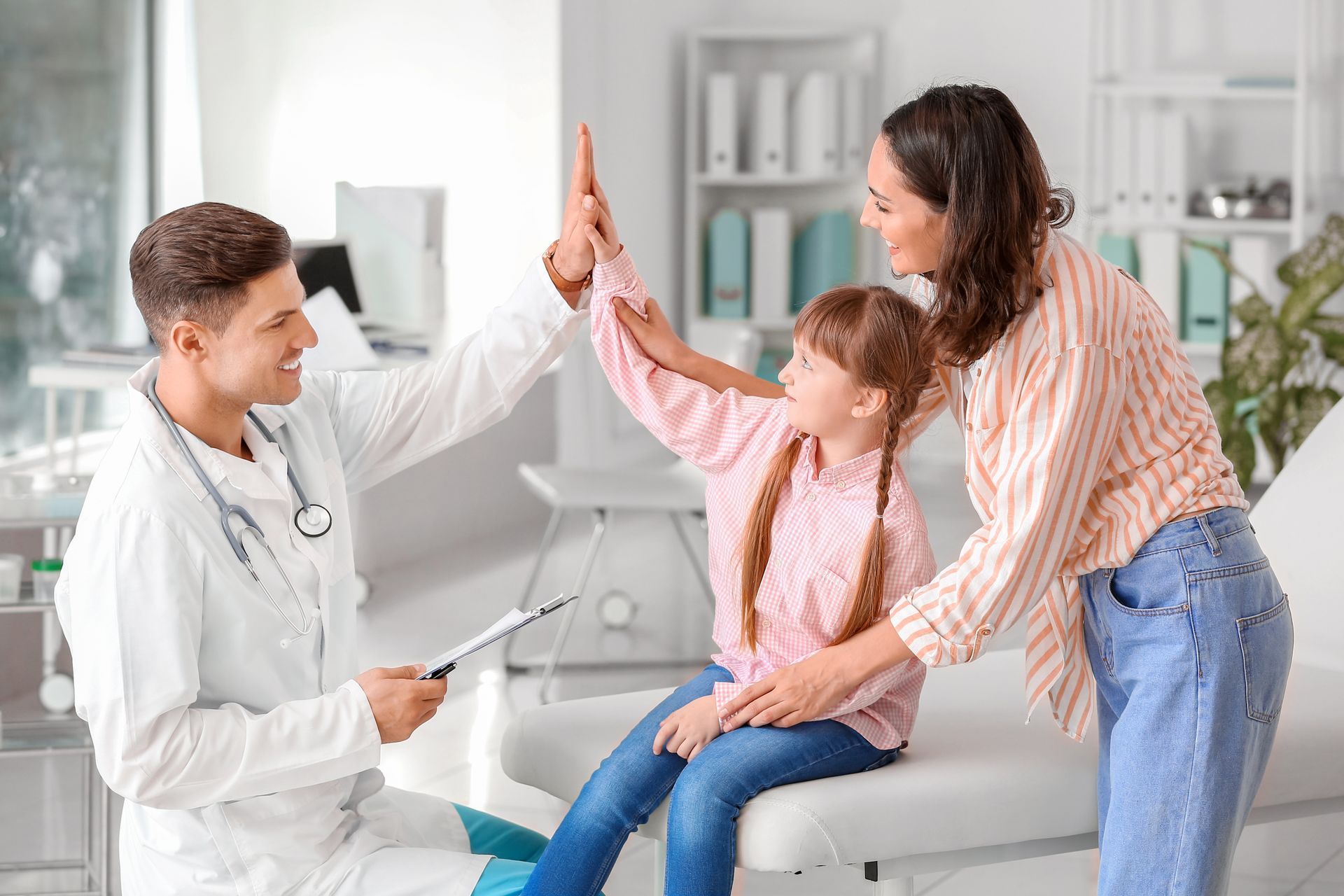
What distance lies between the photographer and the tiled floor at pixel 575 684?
2.31 m

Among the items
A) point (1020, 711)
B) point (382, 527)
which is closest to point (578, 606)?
point (382, 527)

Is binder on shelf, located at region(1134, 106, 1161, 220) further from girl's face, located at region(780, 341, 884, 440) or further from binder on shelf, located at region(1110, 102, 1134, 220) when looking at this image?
girl's face, located at region(780, 341, 884, 440)

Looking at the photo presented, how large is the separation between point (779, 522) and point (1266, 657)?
1.69 ft

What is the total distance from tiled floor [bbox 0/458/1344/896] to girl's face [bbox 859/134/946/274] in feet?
4.17

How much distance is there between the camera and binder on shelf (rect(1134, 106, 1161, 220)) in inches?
194

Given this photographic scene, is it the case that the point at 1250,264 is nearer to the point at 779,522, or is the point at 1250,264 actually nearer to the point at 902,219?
the point at 779,522

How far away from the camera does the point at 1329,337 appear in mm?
3701

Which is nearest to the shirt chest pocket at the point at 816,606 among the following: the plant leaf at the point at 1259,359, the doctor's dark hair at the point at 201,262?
the doctor's dark hair at the point at 201,262

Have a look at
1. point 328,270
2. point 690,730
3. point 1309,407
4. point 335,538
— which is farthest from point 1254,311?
point 335,538

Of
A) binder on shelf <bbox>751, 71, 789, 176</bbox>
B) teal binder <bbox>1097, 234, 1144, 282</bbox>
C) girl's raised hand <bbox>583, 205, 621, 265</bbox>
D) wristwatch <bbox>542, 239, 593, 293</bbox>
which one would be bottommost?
wristwatch <bbox>542, 239, 593, 293</bbox>

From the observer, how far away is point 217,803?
1.32 metres

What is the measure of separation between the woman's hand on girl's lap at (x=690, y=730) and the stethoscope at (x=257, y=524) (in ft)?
1.28

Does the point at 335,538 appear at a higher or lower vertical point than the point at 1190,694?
higher

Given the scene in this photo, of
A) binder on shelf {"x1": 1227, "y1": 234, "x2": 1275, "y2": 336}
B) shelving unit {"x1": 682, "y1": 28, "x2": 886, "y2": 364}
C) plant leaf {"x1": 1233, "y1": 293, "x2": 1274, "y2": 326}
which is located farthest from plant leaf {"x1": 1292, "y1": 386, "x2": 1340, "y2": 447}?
shelving unit {"x1": 682, "y1": 28, "x2": 886, "y2": 364}
